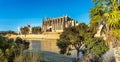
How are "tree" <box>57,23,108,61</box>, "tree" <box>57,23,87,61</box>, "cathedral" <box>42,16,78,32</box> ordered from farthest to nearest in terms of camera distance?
1. "cathedral" <box>42,16,78,32</box>
2. "tree" <box>57,23,87,61</box>
3. "tree" <box>57,23,108,61</box>

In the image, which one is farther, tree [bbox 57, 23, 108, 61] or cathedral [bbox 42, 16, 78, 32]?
cathedral [bbox 42, 16, 78, 32]

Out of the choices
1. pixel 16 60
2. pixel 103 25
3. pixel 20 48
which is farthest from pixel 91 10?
pixel 16 60

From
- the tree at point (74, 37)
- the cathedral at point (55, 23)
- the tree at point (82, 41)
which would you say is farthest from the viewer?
the cathedral at point (55, 23)

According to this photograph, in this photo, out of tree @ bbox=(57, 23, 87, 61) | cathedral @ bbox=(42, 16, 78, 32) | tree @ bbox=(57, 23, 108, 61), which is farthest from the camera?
cathedral @ bbox=(42, 16, 78, 32)

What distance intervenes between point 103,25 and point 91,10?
1.95 m

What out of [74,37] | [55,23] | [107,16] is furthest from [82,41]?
[55,23]

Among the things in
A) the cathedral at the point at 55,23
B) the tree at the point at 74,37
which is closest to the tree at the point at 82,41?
the tree at the point at 74,37

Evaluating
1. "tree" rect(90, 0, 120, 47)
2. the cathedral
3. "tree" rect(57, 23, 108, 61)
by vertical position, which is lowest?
"tree" rect(57, 23, 108, 61)

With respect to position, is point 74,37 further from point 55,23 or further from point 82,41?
point 55,23

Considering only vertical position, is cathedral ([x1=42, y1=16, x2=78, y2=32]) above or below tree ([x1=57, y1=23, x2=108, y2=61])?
above

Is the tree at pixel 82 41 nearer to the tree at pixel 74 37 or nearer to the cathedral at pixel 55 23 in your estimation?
the tree at pixel 74 37

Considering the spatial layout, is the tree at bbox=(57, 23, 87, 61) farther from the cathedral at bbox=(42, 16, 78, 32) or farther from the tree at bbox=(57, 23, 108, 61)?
the cathedral at bbox=(42, 16, 78, 32)

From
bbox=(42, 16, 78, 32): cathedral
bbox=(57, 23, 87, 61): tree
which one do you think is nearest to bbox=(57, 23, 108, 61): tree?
bbox=(57, 23, 87, 61): tree

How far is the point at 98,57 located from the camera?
65.9ft
